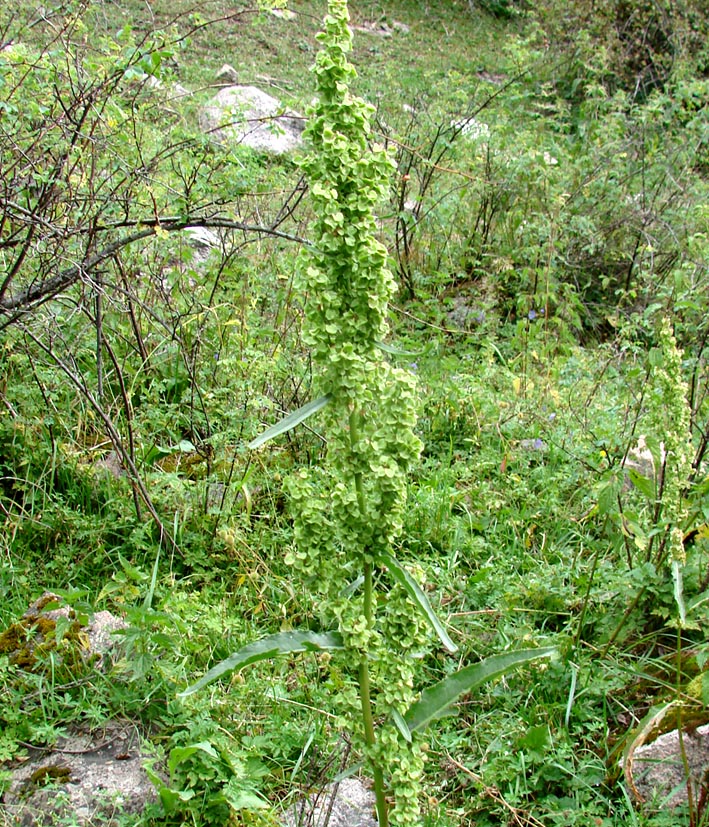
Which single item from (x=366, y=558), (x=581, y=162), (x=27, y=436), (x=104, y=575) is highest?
(x=581, y=162)

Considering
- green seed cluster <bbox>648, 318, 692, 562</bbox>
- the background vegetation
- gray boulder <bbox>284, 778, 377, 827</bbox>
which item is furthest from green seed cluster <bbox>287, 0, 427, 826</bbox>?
green seed cluster <bbox>648, 318, 692, 562</bbox>

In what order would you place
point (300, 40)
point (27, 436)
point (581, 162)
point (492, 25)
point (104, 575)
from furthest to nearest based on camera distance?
point (492, 25) < point (300, 40) < point (581, 162) < point (27, 436) < point (104, 575)

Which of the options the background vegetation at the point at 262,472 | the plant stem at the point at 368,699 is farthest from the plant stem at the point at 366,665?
the background vegetation at the point at 262,472

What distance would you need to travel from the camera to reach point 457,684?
6.93 feet

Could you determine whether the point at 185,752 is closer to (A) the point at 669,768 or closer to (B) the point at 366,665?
(B) the point at 366,665

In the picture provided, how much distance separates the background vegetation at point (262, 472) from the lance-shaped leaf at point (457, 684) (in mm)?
554

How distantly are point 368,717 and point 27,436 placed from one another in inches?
93.8

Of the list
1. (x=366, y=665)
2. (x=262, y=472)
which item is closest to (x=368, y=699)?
(x=366, y=665)

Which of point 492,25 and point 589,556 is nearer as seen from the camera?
point 589,556

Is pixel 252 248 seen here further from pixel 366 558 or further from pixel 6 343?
pixel 366 558

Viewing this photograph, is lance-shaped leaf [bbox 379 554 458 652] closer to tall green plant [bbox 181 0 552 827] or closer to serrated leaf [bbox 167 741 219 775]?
tall green plant [bbox 181 0 552 827]

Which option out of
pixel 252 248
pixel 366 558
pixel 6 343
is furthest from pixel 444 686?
pixel 252 248

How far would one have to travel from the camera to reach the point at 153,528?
11.5 feet

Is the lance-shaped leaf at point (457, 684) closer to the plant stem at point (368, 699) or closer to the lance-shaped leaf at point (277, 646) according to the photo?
the plant stem at point (368, 699)
